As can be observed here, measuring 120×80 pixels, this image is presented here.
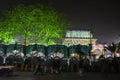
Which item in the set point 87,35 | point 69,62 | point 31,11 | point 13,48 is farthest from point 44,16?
point 87,35

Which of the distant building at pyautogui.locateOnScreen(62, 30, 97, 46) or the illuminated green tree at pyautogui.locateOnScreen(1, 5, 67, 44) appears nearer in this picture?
the illuminated green tree at pyautogui.locateOnScreen(1, 5, 67, 44)

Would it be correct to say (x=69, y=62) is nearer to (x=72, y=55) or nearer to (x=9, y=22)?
(x=72, y=55)

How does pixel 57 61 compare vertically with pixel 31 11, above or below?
below

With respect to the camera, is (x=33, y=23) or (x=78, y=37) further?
(x=78, y=37)

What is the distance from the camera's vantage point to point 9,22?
45.5 metres

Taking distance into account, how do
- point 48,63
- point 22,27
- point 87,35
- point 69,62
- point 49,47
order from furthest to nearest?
point 87,35 < point 22,27 < point 49,47 < point 69,62 < point 48,63

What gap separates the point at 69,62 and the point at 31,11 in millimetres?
21100

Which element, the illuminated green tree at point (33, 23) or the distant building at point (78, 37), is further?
the distant building at point (78, 37)

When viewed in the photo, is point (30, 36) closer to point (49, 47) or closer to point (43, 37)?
point (43, 37)

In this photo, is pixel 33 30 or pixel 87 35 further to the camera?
pixel 87 35

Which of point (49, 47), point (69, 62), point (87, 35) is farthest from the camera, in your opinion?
point (87, 35)

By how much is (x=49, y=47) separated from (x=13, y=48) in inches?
132

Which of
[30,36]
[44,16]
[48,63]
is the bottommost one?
[48,63]

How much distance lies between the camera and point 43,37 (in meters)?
47.2
